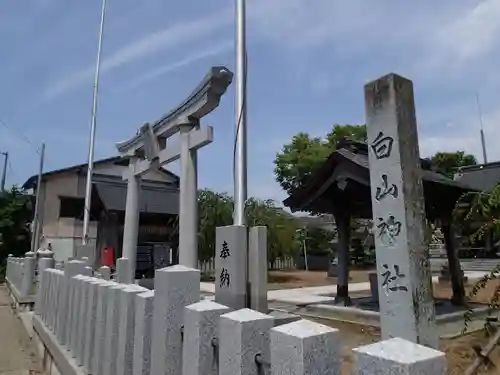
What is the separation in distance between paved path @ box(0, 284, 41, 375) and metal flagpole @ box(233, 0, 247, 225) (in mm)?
4817

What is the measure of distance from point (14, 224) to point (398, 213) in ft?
88.8

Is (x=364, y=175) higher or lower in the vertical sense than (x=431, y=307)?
higher

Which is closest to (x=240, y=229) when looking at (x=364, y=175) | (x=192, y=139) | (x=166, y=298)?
(x=166, y=298)

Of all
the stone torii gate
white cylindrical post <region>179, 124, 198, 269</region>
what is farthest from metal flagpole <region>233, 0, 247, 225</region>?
white cylindrical post <region>179, 124, 198, 269</region>

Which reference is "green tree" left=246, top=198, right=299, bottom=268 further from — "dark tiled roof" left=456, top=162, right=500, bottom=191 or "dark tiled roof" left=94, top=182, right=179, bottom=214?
"dark tiled roof" left=456, top=162, right=500, bottom=191

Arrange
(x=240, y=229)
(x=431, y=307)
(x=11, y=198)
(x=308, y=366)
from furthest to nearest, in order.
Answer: (x=11, y=198)
(x=240, y=229)
(x=431, y=307)
(x=308, y=366)

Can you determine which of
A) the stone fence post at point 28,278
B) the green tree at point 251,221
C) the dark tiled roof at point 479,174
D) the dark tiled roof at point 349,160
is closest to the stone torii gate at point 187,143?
the dark tiled roof at point 349,160

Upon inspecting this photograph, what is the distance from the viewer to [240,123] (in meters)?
4.58

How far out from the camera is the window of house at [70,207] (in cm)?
2448

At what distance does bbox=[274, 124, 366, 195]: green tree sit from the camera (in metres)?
25.4

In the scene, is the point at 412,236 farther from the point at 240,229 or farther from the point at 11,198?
the point at 11,198

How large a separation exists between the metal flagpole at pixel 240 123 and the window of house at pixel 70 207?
71.6 ft

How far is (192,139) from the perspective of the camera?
7.61 metres

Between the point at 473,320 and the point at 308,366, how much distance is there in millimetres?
7894
